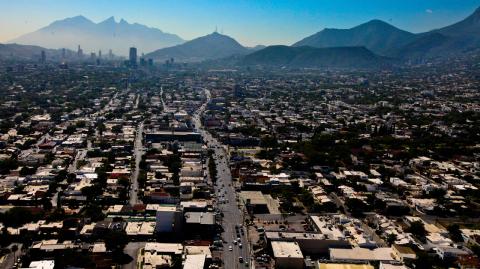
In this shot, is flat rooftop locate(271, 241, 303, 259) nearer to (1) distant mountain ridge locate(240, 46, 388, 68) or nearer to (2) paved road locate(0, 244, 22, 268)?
(2) paved road locate(0, 244, 22, 268)

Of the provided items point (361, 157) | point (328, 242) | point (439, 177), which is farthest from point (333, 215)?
point (361, 157)

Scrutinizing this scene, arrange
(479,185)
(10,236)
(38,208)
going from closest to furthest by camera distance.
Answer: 1. (10,236)
2. (38,208)
3. (479,185)

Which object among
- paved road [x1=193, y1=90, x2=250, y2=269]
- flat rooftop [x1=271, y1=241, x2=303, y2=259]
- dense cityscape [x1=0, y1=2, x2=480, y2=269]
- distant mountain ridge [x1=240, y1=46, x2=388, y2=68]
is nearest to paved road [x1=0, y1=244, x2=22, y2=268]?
dense cityscape [x1=0, y1=2, x2=480, y2=269]

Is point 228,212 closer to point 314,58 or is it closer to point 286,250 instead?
point 286,250

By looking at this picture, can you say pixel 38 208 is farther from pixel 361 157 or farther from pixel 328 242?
pixel 361 157

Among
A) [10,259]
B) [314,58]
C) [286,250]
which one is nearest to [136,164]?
[10,259]
